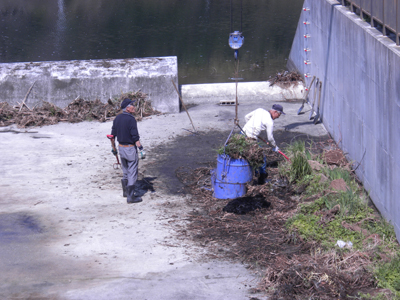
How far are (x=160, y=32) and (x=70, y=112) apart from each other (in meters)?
18.2

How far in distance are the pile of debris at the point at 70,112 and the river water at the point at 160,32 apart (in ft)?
23.1

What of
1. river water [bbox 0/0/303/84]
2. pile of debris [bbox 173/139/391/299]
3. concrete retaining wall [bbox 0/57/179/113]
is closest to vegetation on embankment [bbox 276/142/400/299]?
pile of debris [bbox 173/139/391/299]

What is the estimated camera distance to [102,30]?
32.4 metres

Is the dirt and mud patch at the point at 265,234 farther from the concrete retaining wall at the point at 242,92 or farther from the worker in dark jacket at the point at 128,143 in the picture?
the concrete retaining wall at the point at 242,92

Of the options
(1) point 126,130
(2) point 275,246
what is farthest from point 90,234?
(2) point 275,246

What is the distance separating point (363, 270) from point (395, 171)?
1930mm

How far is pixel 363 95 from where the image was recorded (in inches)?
370

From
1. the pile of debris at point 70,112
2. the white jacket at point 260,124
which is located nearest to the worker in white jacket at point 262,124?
the white jacket at point 260,124

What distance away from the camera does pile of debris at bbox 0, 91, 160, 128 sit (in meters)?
14.1

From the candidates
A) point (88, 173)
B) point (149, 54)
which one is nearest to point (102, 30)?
point (149, 54)

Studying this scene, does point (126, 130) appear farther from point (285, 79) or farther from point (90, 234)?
point (285, 79)

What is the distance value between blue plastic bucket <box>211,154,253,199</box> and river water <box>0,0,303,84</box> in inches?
491

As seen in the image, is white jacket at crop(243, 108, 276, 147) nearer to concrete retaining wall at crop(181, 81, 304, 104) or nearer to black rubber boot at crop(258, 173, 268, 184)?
black rubber boot at crop(258, 173, 268, 184)

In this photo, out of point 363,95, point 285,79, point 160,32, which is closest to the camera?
point 363,95
